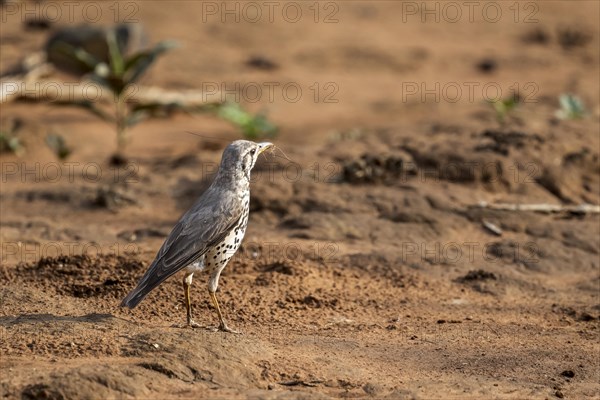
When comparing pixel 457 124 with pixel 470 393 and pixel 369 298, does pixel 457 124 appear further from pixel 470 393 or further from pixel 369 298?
pixel 470 393

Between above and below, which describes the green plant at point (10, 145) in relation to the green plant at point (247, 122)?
below

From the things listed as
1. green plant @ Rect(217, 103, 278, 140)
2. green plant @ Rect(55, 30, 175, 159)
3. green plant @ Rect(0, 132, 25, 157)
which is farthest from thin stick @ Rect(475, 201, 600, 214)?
green plant @ Rect(0, 132, 25, 157)

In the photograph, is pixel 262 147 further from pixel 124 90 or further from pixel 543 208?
pixel 124 90

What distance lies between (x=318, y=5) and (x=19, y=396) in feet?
61.8

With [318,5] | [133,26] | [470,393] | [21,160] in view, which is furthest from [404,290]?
[318,5]

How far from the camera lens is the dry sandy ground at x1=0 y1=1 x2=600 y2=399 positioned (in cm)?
562

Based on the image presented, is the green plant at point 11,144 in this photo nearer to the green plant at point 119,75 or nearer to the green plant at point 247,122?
the green plant at point 119,75

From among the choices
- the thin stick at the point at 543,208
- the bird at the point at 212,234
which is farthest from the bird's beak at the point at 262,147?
the thin stick at the point at 543,208

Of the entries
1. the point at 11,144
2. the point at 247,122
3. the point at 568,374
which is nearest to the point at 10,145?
the point at 11,144

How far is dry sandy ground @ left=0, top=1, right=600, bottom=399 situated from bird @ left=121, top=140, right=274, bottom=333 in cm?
36

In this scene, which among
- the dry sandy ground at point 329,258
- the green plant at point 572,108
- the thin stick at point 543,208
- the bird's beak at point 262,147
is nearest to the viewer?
the dry sandy ground at point 329,258

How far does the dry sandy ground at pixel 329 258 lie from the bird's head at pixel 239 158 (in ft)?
3.64

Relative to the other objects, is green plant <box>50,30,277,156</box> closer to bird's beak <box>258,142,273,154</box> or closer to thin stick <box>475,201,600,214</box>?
thin stick <box>475,201,600,214</box>

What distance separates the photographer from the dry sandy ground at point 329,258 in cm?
562
